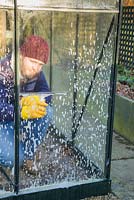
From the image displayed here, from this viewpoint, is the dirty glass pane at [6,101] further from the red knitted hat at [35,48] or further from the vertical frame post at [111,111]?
the vertical frame post at [111,111]

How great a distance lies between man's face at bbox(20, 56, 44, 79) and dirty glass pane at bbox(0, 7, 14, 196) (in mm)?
89

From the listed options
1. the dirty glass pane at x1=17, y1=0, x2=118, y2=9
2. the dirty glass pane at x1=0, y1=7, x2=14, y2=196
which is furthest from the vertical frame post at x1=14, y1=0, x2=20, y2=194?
the dirty glass pane at x1=17, y1=0, x2=118, y2=9

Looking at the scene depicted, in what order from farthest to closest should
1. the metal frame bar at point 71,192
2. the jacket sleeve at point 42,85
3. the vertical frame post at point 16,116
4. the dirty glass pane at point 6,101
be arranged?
1. the jacket sleeve at point 42,85
2. the metal frame bar at point 71,192
3. the dirty glass pane at point 6,101
4. the vertical frame post at point 16,116

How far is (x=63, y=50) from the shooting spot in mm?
3273

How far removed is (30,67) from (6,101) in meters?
0.32

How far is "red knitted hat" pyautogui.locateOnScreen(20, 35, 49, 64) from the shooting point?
9.32ft

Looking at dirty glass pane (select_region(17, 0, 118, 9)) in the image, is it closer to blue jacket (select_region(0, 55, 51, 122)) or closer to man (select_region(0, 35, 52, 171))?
man (select_region(0, 35, 52, 171))

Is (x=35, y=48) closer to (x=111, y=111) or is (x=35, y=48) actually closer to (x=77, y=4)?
(x=77, y=4)

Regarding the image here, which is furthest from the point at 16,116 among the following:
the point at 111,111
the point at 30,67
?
the point at 111,111

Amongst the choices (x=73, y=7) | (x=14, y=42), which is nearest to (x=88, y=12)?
(x=73, y=7)

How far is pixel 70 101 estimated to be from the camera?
11.4 ft

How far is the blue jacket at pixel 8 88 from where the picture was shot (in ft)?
9.33

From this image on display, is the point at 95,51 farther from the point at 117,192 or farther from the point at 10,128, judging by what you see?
the point at 117,192

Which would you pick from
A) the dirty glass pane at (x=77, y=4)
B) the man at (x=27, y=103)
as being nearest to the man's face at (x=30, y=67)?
the man at (x=27, y=103)
